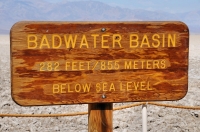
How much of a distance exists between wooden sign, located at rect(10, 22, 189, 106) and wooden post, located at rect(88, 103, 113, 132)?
0.14 m

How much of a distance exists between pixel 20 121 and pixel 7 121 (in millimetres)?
233

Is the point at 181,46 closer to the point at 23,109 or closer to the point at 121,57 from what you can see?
the point at 121,57

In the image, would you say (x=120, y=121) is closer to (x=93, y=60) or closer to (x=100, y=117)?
(x=100, y=117)

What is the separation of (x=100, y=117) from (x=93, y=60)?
1.45 ft

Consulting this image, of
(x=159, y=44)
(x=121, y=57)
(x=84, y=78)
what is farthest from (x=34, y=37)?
(x=159, y=44)

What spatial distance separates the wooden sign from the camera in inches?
102

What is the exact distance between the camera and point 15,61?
260 centimetres

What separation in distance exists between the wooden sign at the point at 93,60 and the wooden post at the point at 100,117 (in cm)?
14

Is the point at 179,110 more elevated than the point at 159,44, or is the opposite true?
the point at 159,44

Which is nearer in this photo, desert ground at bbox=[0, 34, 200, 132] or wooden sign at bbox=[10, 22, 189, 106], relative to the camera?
wooden sign at bbox=[10, 22, 189, 106]

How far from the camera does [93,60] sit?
2.63 metres

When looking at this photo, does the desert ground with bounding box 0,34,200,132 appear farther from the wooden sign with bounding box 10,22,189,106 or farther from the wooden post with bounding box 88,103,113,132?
the wooden sign with bounding box 10,22,189,106

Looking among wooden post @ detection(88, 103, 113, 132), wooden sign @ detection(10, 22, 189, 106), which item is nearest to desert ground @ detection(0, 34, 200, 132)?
wooden post @ detection(88, 103, 113, 132)

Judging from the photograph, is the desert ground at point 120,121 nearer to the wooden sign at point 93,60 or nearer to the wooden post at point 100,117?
the wooden post at point 100,117
